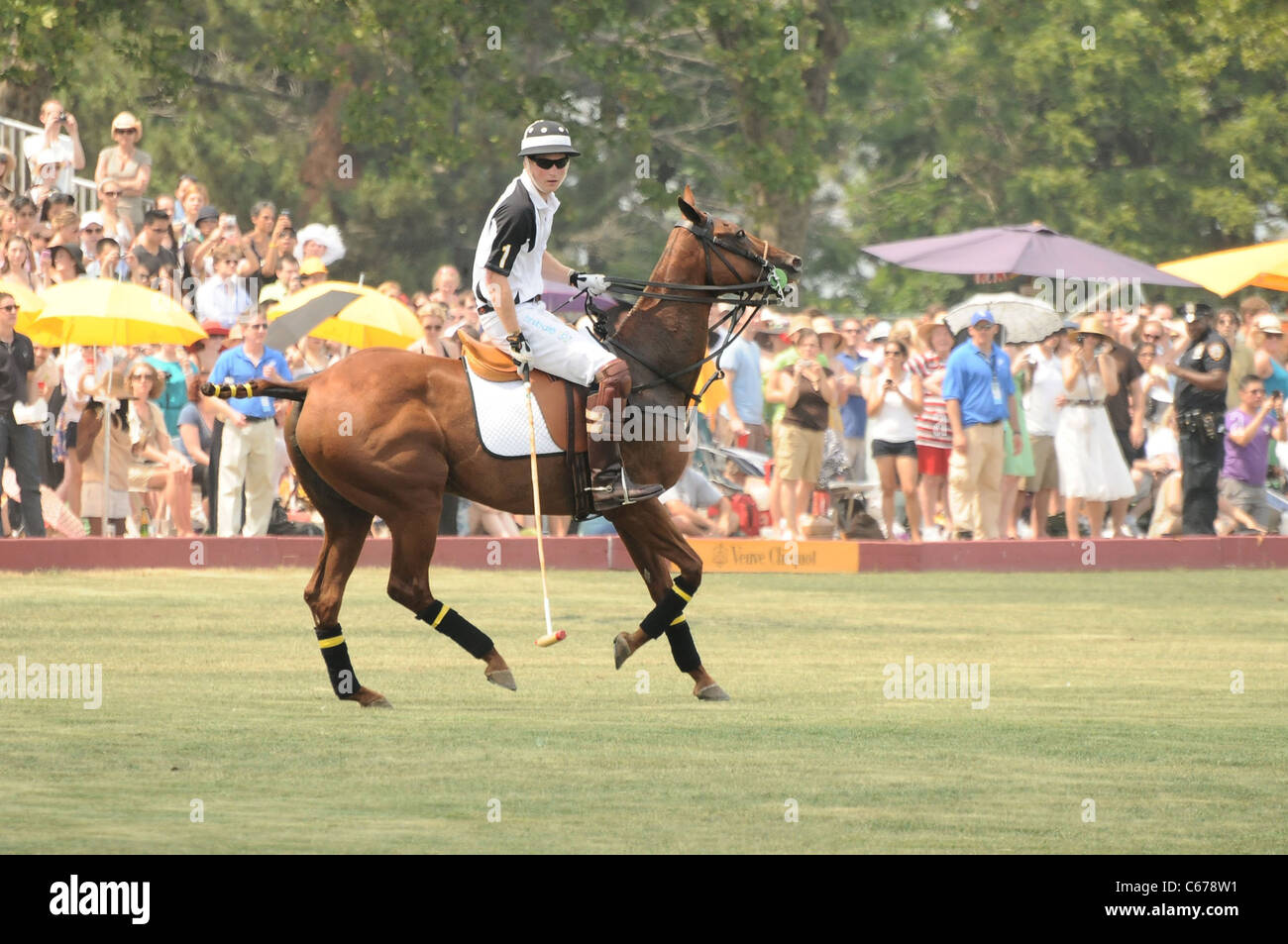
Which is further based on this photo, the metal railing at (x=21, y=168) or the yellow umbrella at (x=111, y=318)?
the metal railing at (x=21, y=168)

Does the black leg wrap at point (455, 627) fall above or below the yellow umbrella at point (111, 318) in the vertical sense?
below

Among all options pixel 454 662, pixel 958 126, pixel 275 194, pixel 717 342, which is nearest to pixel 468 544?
pixel 717 342

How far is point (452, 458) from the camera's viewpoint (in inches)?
498

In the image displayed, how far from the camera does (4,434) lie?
63.9ft

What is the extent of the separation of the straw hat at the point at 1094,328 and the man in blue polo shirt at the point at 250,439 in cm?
730

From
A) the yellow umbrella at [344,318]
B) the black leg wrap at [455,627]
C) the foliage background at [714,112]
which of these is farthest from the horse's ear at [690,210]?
the yellow umbrella at [344,318]

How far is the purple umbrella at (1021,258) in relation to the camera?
23094 millimetres

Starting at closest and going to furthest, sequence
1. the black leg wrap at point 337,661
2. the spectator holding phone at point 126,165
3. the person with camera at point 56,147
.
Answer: the black leg wrap at point 337,661
the spectator holding phone at point 126,165
the person with camera at point 56,147

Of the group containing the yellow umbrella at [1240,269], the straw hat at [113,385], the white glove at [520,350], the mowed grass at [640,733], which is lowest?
the mowed grass at [640,733]

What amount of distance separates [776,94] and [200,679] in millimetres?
19746

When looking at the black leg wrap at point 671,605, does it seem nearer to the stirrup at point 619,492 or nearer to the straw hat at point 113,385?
the stirrup at point 619,492

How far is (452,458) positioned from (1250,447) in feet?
37.2

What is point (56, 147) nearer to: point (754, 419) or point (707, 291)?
point (754, 419)
